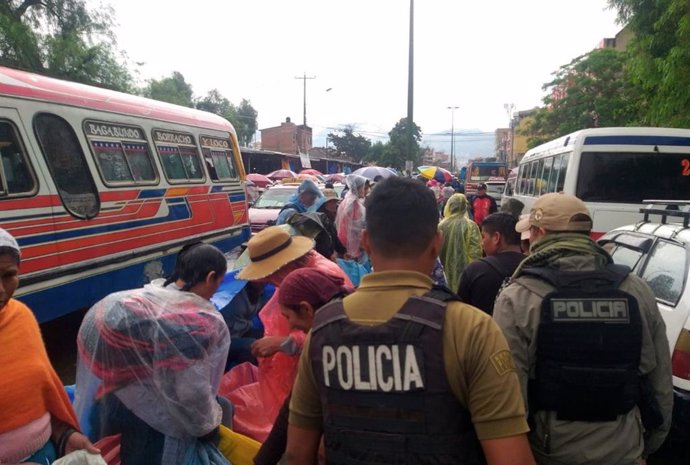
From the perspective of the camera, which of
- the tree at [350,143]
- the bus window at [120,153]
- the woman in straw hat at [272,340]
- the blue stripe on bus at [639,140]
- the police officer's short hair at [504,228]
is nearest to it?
the woman in straw hat at [272,340]

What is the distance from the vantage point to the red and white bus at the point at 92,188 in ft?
18.4

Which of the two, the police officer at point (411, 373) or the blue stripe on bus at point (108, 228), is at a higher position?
the police officer at point (411, 373)

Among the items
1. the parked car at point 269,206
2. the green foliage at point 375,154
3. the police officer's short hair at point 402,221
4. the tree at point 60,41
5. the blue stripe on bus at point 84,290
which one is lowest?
the green foliage at point 375,154

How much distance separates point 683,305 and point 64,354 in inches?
237

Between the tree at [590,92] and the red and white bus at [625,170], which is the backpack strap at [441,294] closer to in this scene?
the red and white bus at [625,170]

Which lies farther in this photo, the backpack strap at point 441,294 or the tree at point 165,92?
the tree at point 165,92

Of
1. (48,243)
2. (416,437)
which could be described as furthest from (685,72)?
(416,437)

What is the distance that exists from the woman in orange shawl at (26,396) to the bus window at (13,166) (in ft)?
12.6

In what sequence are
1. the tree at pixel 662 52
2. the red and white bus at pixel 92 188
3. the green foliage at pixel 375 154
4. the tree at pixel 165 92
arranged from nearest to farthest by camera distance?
the red and white bus at pixel 92 188
the tree at pixel 662 52
the tree at pixel 165 92
the green foliage at pixel 375 154

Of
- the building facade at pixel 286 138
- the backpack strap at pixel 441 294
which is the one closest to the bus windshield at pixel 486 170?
the backpack strap at pixel 441 294

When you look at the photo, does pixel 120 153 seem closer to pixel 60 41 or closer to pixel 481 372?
pixel 481 372

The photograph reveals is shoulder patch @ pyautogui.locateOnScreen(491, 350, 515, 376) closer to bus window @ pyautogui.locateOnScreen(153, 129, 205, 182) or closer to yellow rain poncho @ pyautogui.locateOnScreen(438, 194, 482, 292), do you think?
yellow rain poncho @ pyautogui.locateOnScreen(438, 194, 482, 292)

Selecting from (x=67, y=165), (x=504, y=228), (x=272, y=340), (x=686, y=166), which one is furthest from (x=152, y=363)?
(x=686, y=166)

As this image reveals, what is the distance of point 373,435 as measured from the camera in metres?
1.44
